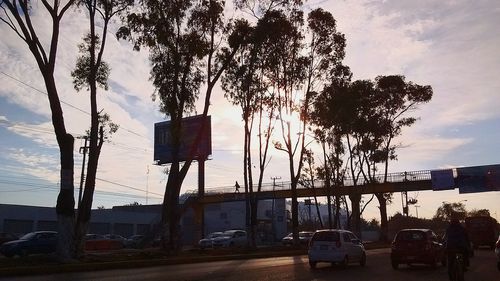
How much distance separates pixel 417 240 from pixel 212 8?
17302mm

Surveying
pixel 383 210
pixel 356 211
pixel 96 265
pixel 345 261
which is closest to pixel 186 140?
pixel 356 211

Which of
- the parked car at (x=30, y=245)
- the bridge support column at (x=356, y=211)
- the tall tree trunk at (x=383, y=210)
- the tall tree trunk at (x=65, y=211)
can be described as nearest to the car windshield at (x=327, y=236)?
the tall tree trunk at (x=65, y=211)

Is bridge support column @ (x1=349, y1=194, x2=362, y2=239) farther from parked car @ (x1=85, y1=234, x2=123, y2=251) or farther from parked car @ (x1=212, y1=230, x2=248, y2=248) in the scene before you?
parked car @ (x1=85, y1=234, x2=123, y2=251)

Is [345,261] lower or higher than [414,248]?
lower

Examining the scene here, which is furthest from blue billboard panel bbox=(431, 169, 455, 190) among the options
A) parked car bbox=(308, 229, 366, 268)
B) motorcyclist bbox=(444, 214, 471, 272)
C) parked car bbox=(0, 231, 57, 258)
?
motorcyclist bbox=(444, 214, 471, 272)

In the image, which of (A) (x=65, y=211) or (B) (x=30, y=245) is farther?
(B) (x=30, y=245)

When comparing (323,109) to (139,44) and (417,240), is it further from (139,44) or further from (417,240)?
(417,240)

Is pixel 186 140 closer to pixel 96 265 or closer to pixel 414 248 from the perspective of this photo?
pixel 96 265

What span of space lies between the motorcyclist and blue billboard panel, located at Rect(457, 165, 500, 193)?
4677 centimetres

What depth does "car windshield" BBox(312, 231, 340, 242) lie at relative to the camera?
2194cm

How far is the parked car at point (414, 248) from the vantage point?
20.9m

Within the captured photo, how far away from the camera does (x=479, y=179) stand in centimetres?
5741

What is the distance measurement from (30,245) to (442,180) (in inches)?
1625

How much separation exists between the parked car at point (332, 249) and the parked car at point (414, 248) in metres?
1.84
